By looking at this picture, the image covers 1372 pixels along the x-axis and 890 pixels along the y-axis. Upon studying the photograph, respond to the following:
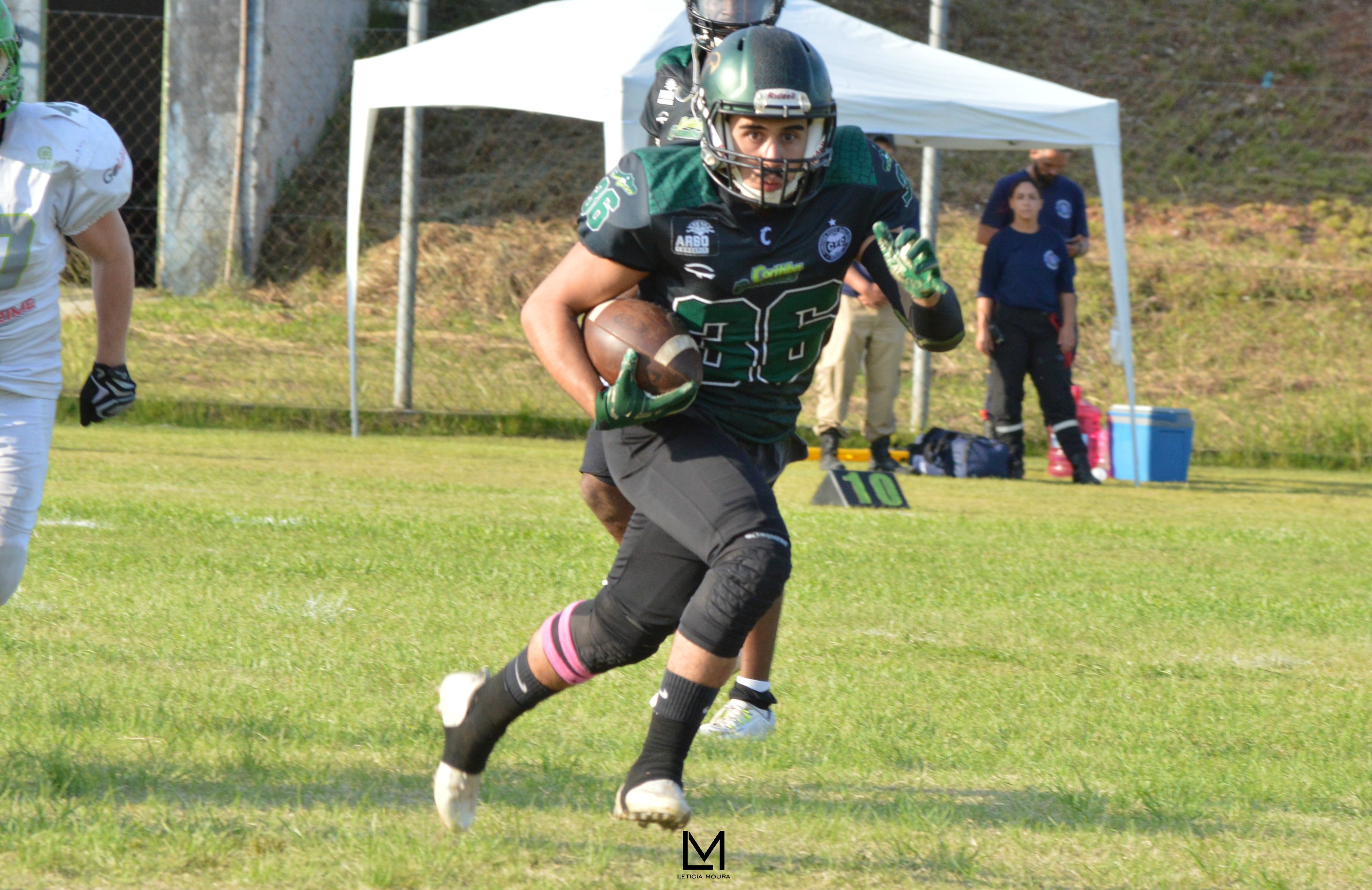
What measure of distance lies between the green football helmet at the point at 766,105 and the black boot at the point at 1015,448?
7.65 m

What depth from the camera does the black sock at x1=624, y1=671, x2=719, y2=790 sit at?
9.32 ft

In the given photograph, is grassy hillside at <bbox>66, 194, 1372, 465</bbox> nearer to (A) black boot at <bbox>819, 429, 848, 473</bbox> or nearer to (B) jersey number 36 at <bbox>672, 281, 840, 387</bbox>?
(A) black boot at <bbox>819, 429, 848, 473</bbox>

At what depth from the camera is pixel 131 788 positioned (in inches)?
122

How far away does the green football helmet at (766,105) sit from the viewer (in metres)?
3.12

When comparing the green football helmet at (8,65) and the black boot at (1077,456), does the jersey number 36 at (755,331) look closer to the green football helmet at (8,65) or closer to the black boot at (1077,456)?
the green football helmet at (8,65)

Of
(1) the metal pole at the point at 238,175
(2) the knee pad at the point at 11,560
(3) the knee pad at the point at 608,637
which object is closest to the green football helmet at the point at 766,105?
(3) the knee pad at the point at 608,637

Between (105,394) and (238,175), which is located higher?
(238,175)

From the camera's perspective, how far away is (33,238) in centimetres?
342

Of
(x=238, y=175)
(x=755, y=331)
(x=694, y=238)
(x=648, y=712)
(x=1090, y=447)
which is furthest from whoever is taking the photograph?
(x=238, y=175)

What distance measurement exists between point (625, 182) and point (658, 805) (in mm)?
1264

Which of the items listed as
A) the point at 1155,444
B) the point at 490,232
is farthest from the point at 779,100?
the point at 490,232

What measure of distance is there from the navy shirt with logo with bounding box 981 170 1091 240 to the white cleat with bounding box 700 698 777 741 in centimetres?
705

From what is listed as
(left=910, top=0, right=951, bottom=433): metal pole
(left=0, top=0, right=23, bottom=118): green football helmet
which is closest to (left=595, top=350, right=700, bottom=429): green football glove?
(left=0, top=0, right=23, bottom=118): green football helmet

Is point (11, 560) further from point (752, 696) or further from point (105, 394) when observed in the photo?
point (752, 696)
